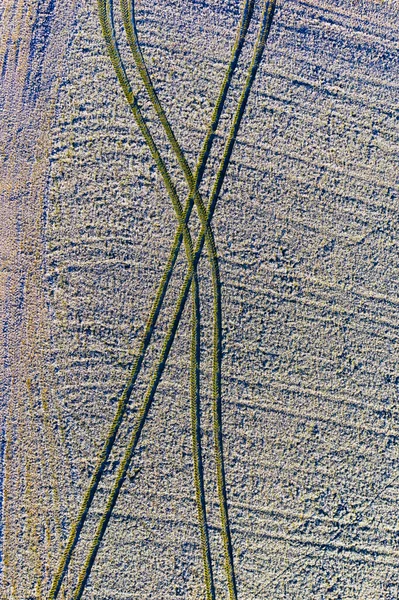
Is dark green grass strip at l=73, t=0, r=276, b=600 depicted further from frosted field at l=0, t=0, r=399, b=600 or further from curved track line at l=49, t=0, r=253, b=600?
curved track line at l=49, t=0, r=253, b=600

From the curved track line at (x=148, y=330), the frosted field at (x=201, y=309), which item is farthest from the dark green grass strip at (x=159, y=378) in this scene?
the curved track line at (x=148, y=330)

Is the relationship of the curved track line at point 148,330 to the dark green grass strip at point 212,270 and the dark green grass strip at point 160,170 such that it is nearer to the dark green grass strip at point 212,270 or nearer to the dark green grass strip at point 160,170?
the dark green grass strip at point 160,170

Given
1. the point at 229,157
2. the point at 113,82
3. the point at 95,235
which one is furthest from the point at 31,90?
the point at 229,157

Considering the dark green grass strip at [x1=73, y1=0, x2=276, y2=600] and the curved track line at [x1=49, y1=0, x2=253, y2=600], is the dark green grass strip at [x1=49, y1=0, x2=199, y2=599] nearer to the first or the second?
the curved track line at [x1=49, y1=0, x2=253, y2=600]

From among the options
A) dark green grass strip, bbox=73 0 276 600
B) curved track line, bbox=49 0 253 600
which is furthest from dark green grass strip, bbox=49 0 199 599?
dark green grass strip, bbox=73 0 276 600

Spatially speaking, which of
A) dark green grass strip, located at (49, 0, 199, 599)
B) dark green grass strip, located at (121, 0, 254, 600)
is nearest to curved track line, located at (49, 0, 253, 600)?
dark green grass strip, located at (49, 0, 199, 599)

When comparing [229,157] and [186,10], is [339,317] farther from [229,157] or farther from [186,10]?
[186,10]
